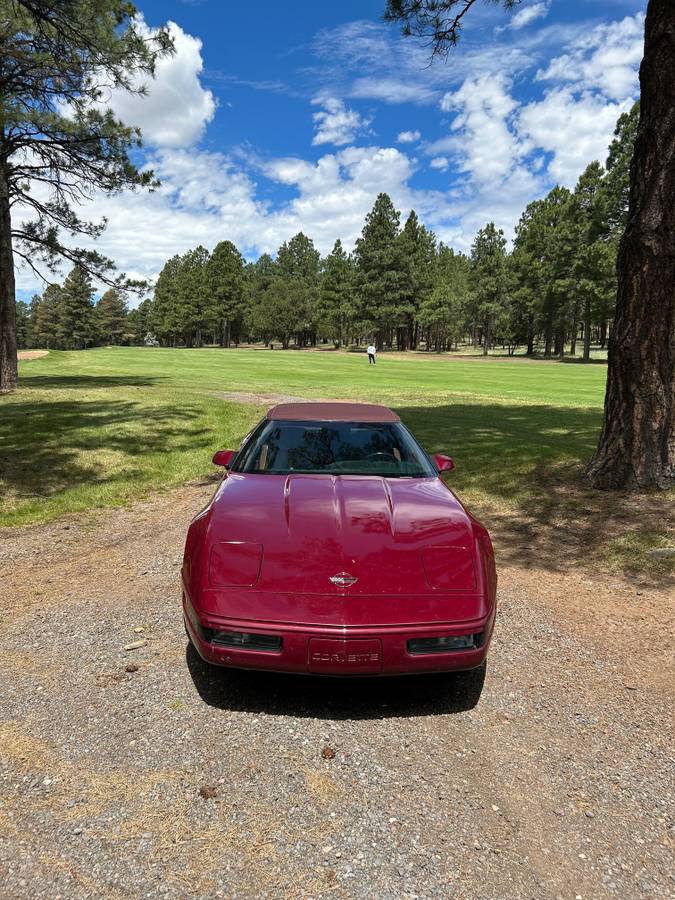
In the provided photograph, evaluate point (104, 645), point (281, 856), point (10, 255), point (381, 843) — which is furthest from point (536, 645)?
point (10, 255)

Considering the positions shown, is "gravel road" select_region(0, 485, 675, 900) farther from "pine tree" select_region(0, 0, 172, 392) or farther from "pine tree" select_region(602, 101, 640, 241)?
"pine tree" select_region(602, 101, 640, 241)

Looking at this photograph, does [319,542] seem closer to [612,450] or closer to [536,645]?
[536,645]

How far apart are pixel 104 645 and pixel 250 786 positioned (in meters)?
1.73

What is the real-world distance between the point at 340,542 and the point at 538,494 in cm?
522

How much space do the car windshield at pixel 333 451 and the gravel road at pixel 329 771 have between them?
130 cm

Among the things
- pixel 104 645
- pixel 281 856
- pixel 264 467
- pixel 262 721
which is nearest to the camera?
pixel 281 856

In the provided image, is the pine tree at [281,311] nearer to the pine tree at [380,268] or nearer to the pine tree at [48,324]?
the pine tree at [380,268]

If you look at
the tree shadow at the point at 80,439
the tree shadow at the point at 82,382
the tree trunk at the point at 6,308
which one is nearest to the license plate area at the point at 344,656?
the tree shadow at the point at 80,439

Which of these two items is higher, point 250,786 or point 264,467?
point 264,467

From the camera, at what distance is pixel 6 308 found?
660 inches

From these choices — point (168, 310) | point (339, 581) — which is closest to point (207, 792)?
point (339, 581)

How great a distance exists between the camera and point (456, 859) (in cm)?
219

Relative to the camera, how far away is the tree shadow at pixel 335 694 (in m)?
3.16

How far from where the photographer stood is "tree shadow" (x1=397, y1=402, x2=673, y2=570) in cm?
609
